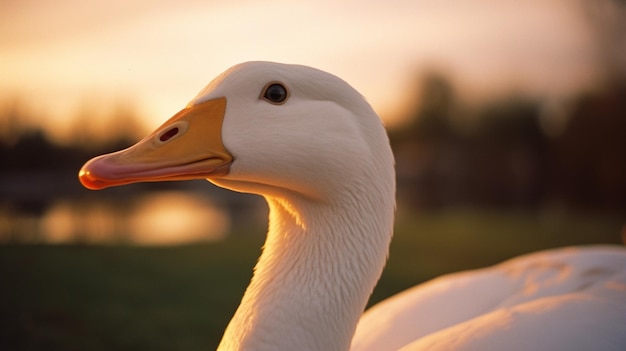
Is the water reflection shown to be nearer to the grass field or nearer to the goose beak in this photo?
the grass field

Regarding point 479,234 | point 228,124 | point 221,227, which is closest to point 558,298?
point 228,124

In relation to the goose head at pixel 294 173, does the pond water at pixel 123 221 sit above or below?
below

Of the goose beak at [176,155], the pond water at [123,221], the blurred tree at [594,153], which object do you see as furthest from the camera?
the blurred tree at [594,153]

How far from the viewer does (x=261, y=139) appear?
1049 millimetres

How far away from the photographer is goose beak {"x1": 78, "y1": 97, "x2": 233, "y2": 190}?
1.01 m

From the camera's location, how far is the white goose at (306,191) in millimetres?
1046

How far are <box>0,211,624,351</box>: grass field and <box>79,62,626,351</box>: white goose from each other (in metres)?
1.43

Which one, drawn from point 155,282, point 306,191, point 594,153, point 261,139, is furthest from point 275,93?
point 594,153

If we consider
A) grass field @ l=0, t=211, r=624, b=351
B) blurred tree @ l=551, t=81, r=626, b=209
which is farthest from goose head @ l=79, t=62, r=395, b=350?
blurred tree @ l=551, t=81, r=626, b=209

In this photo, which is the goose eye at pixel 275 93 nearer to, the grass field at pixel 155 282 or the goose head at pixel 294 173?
the goose head at pixel 294 173

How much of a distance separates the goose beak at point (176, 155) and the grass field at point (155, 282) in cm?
150

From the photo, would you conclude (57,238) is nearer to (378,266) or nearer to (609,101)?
(378,266)

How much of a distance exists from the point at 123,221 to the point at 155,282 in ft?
6.20

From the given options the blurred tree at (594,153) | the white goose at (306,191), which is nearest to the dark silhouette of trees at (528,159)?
the blurred tree at (594,153)
